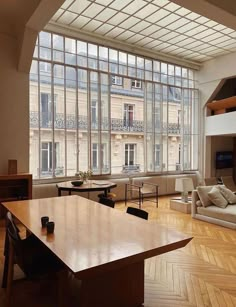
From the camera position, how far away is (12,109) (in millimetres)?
5629

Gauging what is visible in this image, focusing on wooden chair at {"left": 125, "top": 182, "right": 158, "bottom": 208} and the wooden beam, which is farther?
the wooden beam

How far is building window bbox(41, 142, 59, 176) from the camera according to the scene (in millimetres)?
6531

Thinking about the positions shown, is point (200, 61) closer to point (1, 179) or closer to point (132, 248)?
point (1, 179)

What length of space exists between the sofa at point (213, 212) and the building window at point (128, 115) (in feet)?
10.6

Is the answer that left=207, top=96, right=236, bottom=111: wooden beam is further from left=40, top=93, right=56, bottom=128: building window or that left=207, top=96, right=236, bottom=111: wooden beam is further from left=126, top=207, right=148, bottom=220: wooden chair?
left=126, top=207, right=148, bottom=220: wooden chair

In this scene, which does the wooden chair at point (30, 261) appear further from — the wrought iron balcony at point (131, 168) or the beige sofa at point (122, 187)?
the wrought iron balcony at point (131, 168)

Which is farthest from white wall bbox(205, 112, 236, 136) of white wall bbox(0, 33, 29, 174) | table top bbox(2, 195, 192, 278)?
table top bbox(2, 195, 192, 278)

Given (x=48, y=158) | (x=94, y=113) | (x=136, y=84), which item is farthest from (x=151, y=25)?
(x=48, y=158)

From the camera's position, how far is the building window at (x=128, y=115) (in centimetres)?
795

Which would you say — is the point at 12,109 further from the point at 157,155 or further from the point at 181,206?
the point at 157,155

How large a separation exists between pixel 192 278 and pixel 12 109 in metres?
4.72

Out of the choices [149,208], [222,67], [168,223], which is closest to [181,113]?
[222,67]

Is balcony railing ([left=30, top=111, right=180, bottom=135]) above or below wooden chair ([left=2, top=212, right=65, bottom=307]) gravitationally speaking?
above

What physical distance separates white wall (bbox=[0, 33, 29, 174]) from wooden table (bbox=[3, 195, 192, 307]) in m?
3.09
